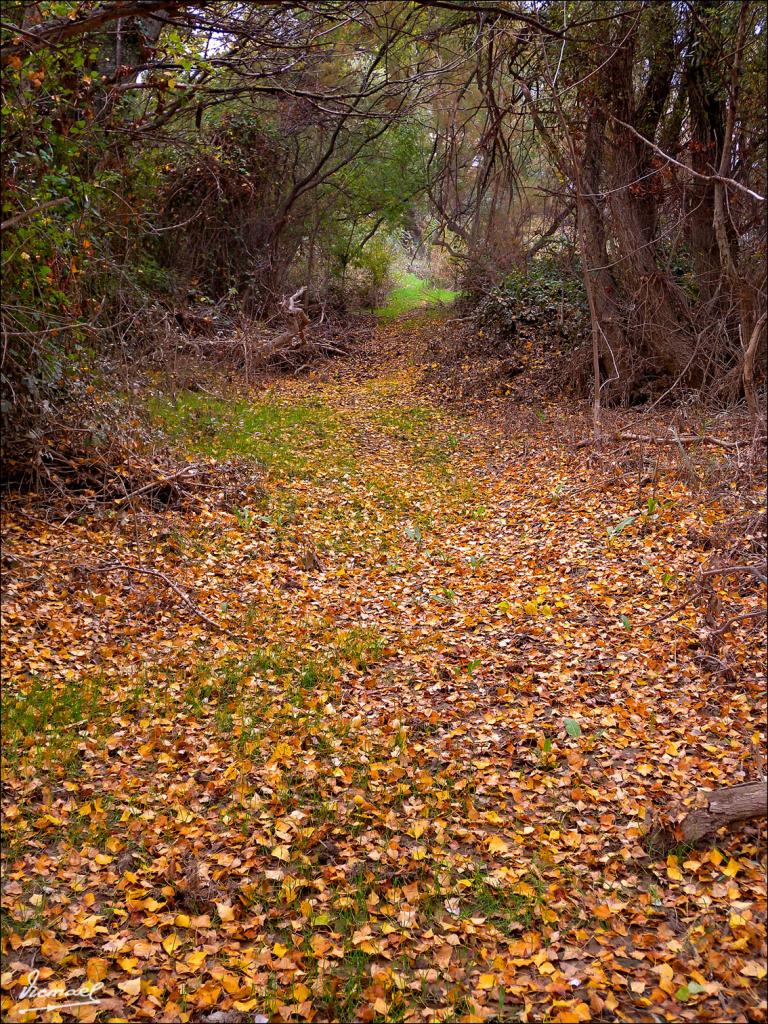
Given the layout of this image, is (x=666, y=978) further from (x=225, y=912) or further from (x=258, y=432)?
(x=258, y=432)

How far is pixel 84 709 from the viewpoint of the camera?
4.86 metres

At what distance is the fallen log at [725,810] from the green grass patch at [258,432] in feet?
22.8

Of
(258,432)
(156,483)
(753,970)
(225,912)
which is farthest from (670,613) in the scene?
(258,432)

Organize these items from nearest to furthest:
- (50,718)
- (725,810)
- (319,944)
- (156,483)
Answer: (319,944)
(725,810)
(50,718)
(156,483)

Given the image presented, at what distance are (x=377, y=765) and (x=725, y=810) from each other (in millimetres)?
1807

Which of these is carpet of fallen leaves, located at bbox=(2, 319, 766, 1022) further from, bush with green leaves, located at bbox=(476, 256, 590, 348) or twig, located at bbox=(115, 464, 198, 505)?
bush with green leaves, located at bbox=(476, 256, 590, 348)

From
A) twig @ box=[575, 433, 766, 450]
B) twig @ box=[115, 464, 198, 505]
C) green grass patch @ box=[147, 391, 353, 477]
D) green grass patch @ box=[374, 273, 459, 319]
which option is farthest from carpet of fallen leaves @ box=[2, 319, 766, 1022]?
green grass patch @ box=[374, 273, 459, 319]

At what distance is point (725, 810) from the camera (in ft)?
11.7

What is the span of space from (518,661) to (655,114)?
8828mm

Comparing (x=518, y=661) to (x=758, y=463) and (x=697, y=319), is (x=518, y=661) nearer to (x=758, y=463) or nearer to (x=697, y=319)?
(x=758, y=463)

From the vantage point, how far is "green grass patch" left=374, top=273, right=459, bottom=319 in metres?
22.4

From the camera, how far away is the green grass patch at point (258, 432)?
32.9 ft

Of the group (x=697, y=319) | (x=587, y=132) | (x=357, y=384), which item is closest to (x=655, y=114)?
(x=587, y=132)

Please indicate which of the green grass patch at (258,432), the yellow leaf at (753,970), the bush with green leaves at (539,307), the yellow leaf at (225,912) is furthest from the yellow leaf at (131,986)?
the bush with green leaves at (539,307)
